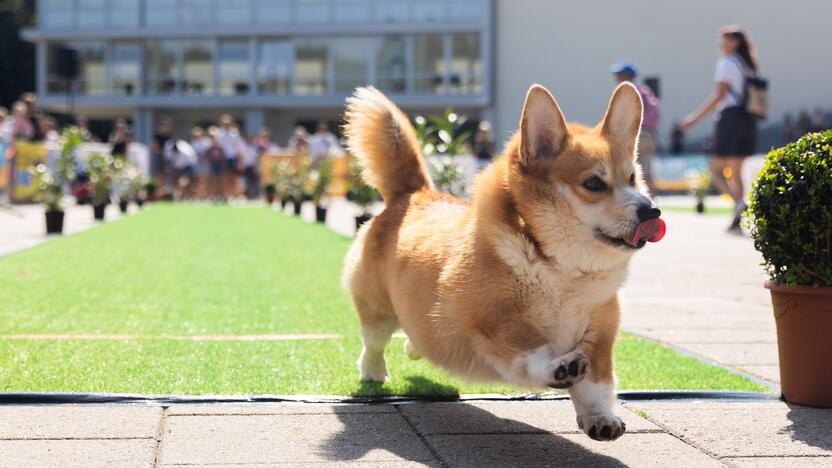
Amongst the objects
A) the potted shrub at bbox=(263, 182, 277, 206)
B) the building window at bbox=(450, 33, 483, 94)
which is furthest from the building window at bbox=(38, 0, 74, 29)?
the potted shrub at bbox=(263, 182, 277, 206)

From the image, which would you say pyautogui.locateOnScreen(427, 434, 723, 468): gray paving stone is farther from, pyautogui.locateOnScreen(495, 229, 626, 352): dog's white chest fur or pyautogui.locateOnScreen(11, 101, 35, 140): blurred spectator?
pyautogui.locateOnScreen(11, 101, 35, 140): blurred spectator

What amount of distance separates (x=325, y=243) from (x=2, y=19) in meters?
50.1

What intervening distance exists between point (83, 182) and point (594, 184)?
22405 millimetres

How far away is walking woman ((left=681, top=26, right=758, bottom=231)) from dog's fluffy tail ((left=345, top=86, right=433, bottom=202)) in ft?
27.0

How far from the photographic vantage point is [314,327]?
608 centimetres

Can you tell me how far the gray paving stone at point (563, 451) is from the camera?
3309 millimetres

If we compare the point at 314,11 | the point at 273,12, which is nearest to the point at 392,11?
the point at 314,11

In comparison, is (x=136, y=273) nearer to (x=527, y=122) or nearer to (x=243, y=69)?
(x=527, y=122)

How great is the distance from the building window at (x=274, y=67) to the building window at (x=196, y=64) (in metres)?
2.36

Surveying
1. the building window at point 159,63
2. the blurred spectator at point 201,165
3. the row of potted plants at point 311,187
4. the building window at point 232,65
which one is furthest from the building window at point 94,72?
the row of potted plants at point 311,187

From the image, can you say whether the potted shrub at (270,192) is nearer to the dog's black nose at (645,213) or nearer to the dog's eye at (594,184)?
the dog's eye at (594,184)

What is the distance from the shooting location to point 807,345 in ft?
13.4

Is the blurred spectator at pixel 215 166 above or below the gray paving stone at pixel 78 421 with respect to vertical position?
below

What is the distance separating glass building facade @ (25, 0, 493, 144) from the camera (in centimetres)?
4516
